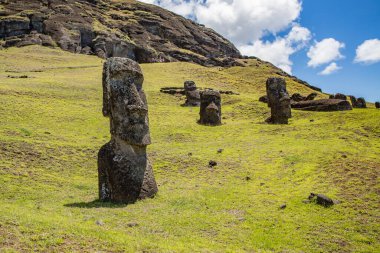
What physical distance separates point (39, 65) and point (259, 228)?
7022cm

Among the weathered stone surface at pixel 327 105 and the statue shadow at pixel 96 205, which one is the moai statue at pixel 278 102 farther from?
the statue shadow at pixel 96 205

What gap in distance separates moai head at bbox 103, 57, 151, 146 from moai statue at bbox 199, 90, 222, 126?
71.4 feet

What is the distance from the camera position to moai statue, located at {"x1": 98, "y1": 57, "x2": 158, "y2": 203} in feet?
57.1

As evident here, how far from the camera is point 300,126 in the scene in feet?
122

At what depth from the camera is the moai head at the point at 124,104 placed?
705 inches

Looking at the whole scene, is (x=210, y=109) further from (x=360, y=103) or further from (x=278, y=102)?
(x=360, y=103)

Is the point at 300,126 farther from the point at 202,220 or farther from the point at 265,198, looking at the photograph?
the point at 202,220

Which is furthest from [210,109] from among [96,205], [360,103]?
[96,205]

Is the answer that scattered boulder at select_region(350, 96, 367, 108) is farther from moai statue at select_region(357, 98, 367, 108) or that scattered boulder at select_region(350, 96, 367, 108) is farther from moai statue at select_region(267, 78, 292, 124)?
moai statue at select_region(267, 78, 292, 124)

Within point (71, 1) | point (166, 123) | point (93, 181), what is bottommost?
point (93, 181)

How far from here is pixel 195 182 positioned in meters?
21.5

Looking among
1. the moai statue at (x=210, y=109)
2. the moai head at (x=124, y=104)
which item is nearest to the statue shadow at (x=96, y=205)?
the moai head at (x=124, y=104)

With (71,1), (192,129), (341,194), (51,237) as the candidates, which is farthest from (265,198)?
(71,1)

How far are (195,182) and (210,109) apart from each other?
19.1m
